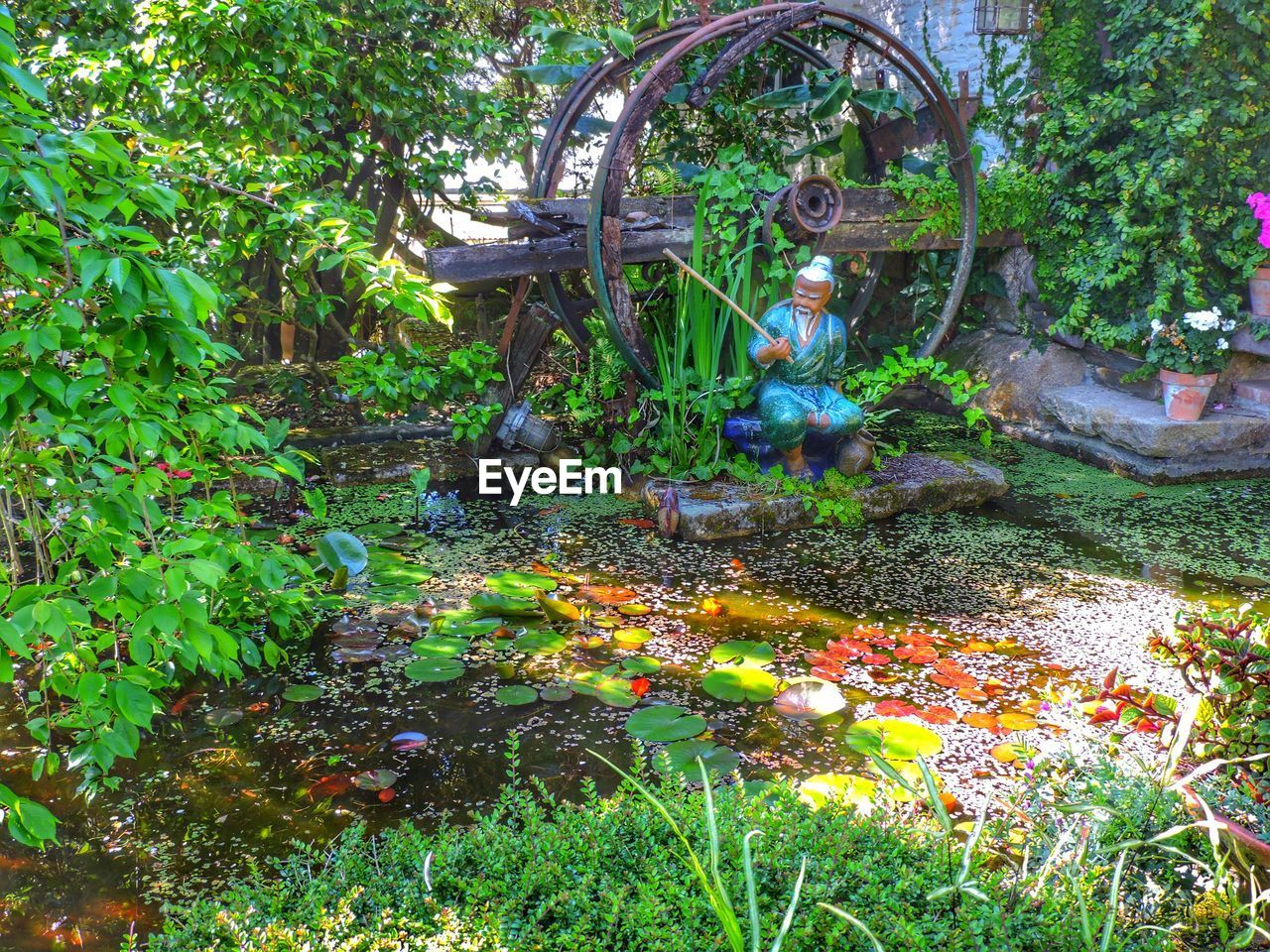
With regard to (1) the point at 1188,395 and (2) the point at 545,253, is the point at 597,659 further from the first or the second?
(1) the point at 1188,395

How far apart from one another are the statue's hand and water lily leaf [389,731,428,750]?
6.87 ft

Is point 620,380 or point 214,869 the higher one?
point 620,380

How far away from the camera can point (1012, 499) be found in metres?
4.23

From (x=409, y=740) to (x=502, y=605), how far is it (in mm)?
702

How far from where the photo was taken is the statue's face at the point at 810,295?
12.5ft

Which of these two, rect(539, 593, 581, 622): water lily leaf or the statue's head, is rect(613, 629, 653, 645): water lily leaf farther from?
the statue's head

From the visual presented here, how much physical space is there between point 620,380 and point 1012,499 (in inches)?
70.2

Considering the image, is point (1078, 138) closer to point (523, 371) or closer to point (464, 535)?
Result: point (523, 371)

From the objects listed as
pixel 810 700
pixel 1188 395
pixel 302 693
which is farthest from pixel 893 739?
pixel 1188 395

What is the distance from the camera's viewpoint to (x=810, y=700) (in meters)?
2.51

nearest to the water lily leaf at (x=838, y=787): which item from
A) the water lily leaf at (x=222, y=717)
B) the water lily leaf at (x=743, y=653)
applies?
the water lily leaf at (x=743, y=653)

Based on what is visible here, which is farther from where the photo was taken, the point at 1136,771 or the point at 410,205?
the point at 410,205

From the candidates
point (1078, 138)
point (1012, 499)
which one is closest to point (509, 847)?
point (1012, 499)

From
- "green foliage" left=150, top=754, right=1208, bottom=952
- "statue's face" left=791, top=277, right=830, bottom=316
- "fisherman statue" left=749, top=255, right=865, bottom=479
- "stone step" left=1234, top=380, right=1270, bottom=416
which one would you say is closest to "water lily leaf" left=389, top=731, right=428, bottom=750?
"green foliage" left=150, top=754, right=1208, bottom=952
